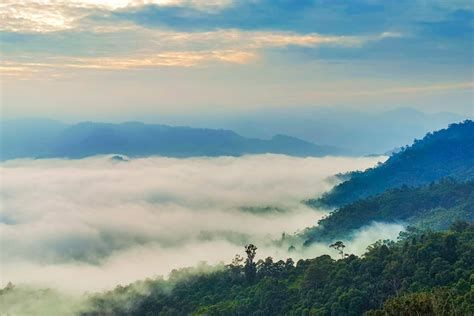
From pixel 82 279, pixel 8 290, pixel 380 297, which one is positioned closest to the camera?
pixel 380 297

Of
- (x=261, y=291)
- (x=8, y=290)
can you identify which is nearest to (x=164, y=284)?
(x=261, y=291)

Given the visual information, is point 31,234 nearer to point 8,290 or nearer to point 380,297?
point 8,290

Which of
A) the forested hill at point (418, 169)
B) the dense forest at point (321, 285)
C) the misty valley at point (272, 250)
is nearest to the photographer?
the dense forest at point (321, 285)

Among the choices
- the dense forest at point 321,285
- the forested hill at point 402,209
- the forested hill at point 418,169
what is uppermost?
the forested hill at point 418,169

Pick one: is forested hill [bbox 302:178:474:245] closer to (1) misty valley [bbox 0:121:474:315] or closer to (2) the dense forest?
(1) misty valley [bbox 0:121:474:315]

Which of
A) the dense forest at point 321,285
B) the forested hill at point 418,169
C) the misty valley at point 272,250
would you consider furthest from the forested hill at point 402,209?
the dense forest at point 321,285

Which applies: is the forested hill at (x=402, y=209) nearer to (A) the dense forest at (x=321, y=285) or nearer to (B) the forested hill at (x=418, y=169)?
(B) the forested hill at (x=418, y=169)

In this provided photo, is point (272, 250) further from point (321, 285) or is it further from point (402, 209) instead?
point (321, 285)
